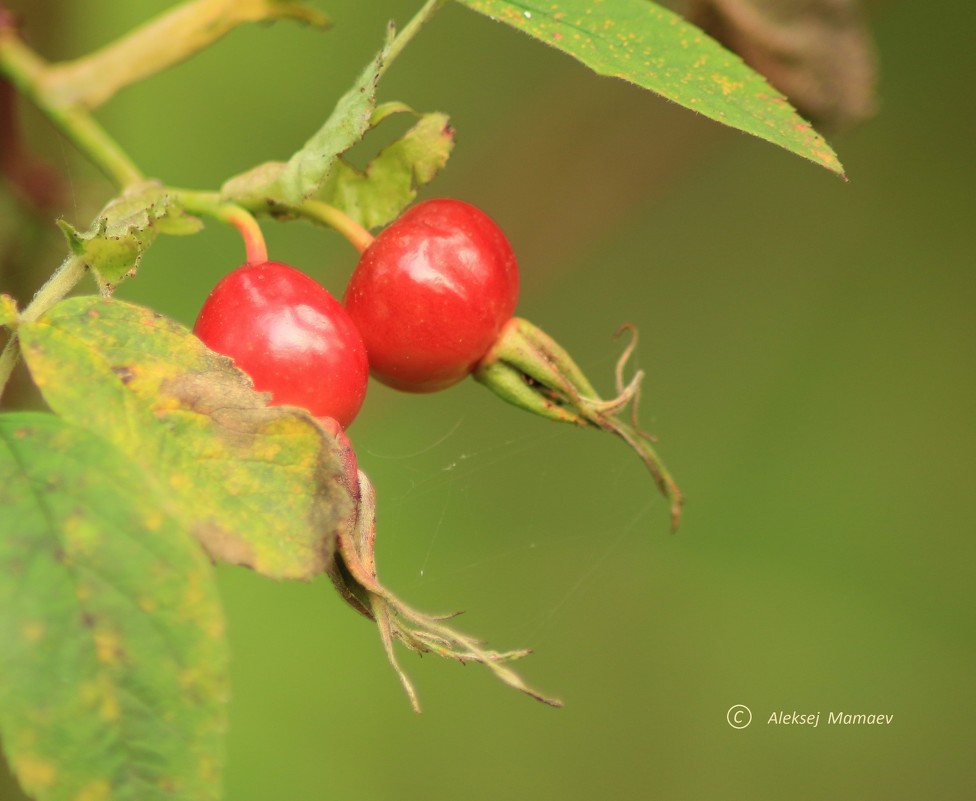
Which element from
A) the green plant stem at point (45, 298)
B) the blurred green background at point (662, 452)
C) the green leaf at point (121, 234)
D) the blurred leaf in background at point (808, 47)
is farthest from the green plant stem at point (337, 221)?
the blurred green background at point (662, 452)

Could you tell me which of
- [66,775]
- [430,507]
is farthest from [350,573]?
[430,507]

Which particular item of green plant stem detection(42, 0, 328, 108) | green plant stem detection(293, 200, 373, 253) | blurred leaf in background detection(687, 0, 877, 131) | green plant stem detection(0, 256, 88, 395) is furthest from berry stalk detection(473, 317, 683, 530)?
blurred leaf in background detection(687, 0, 877, 131)

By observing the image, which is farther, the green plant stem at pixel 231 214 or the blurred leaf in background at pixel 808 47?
the blurred leaf in background at pixel 808 47

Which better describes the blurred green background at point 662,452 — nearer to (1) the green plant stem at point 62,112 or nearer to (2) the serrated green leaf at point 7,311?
(1) the green plant stem at point 62,112

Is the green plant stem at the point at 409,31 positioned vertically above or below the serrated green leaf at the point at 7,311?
above

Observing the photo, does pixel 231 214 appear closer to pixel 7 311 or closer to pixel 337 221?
pixel 337 221

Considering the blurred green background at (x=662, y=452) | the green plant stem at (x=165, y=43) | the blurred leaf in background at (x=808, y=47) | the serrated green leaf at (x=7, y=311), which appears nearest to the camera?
the serrated green leaf at (x=7, y=311)

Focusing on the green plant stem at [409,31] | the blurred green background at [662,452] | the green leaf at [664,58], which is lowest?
the blurred green background at [662,452]

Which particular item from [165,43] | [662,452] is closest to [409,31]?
[165,43]
